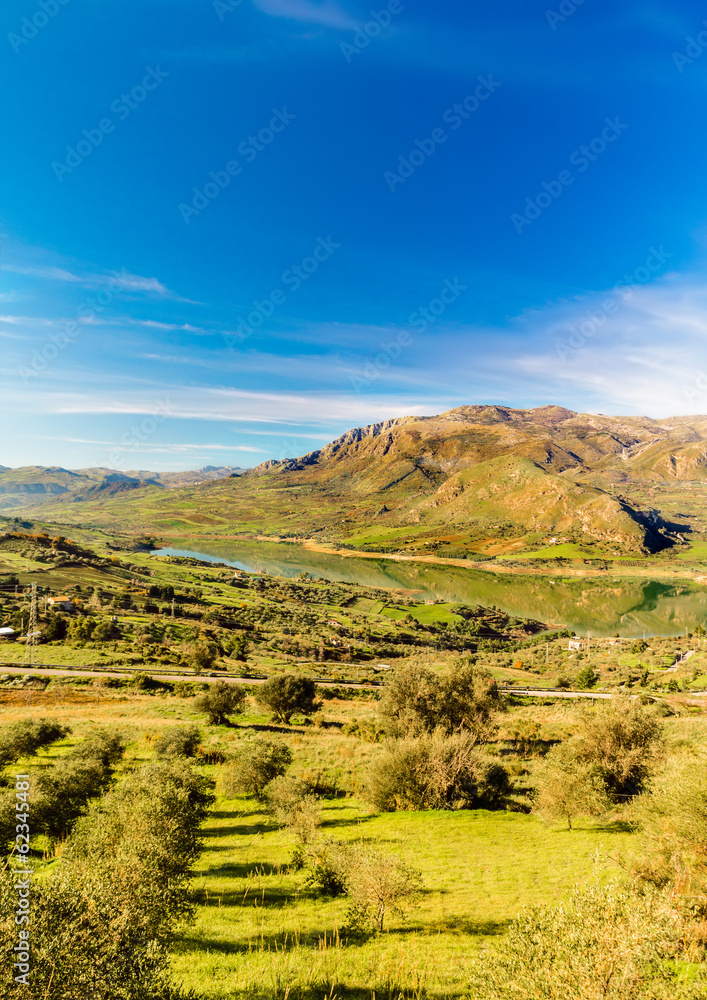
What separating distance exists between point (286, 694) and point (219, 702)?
5.38 m

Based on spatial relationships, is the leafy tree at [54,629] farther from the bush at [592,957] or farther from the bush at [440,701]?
the bush at [592,957]

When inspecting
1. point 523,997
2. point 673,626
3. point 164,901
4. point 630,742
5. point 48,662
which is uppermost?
point 523,997

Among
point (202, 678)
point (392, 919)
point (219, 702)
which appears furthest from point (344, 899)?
point (202, 678)

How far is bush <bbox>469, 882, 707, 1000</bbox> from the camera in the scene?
558cm

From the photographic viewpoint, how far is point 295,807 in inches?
716

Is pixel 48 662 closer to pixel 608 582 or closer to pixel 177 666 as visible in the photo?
pixel 177 666

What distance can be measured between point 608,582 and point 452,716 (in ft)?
598

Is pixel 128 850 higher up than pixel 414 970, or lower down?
higher up

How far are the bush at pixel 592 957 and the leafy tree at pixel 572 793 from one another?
49.8 feet

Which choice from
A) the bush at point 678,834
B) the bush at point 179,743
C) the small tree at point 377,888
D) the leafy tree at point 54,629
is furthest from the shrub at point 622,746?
the leafy tree at point 54,629

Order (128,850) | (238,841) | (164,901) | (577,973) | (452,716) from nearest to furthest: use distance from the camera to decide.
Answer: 1. (577,973)
2. (164,901)
3. (128,850)
4. (238,841)
5. (452,716)

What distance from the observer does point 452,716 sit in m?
31.8

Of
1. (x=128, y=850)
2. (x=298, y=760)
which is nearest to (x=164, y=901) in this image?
(x=128, y=850)

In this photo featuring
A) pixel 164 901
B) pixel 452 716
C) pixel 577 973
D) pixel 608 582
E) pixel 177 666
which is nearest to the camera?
pixel 577 973
